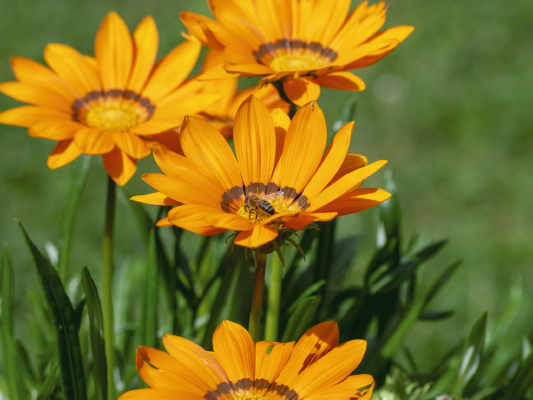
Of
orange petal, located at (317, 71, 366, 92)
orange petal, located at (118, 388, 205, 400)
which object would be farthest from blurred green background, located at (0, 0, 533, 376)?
orange petal, located at (118, 388, 205, 400)

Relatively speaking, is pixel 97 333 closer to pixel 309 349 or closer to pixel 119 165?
pixel 119 165

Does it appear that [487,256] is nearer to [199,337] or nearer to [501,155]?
[501,155]

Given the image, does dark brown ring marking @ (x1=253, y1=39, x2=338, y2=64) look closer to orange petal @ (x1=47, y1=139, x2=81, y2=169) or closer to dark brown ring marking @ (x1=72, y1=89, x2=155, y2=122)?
dark brown ring marking @ (x1=72, y1=89, x2=155, y2=122)

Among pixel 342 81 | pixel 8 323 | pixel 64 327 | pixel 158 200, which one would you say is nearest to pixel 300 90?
pixel 342 81

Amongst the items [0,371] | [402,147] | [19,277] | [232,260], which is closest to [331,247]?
[232,260]

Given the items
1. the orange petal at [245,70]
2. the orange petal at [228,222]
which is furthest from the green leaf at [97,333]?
the orange petal at [245,70]

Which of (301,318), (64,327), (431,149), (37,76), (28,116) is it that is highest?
(431,149)
